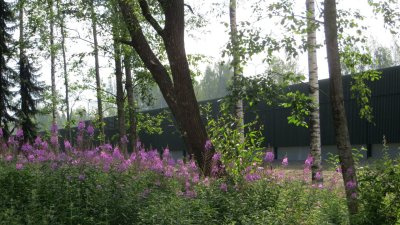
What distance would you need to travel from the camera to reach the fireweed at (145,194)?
6.62 m

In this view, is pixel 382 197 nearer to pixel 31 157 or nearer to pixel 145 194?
pixel 145 194

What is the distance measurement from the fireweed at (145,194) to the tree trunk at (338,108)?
481 mm

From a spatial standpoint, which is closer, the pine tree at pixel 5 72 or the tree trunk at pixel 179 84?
the tree trunk at pixel 179 84

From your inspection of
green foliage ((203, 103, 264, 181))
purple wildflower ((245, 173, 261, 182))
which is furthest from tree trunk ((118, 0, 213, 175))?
purple wildflower ((245, 173, 261, 182))

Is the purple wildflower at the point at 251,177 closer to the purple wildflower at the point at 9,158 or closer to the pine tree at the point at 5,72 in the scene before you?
the purple wildflower at the point at 9,158

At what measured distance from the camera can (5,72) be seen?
70.3 ft

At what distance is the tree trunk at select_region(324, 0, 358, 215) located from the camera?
659 cm

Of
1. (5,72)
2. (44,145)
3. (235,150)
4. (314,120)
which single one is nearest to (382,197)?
(235,150)

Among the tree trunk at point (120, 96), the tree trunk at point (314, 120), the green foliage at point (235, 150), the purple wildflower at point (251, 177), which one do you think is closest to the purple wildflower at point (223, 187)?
the purple wildflower at point (251, 177)

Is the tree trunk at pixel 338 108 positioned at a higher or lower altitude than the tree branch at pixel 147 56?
lower

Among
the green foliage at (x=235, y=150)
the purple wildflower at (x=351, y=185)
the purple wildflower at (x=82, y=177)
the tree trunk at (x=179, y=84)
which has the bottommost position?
the purple wildflower at (x=351, y=185)

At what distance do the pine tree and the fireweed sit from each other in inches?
508

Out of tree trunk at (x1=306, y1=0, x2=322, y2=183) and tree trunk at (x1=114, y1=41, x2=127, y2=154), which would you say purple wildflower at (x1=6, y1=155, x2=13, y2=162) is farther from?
tree trunk at (x1=114, y1=41, x2=127, y2=154)

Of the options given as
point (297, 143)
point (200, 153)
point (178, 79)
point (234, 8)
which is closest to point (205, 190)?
point (200, 153)
